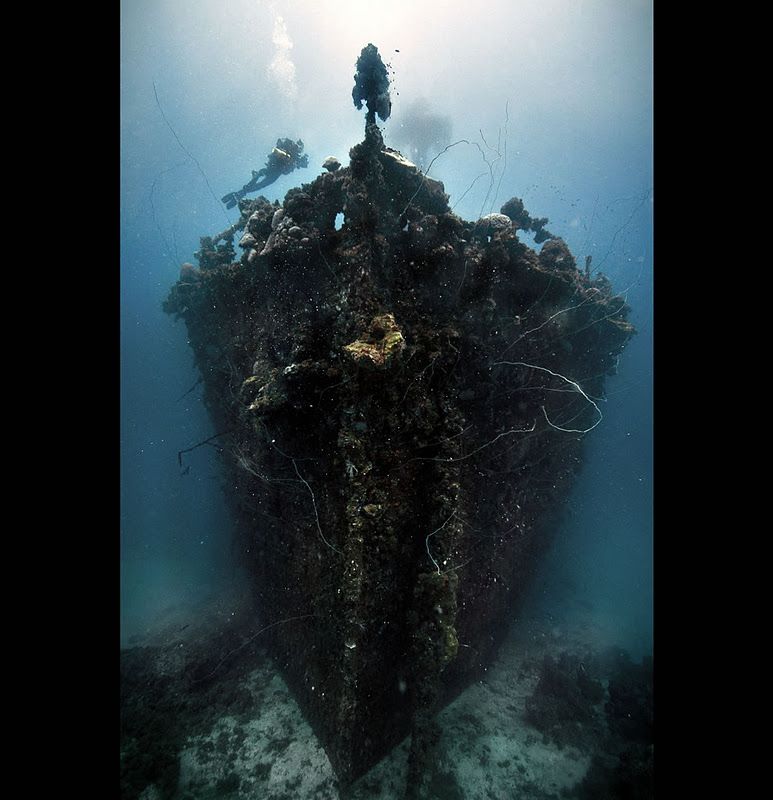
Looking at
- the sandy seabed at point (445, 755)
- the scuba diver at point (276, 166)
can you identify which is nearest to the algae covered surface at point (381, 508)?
the sandy seabed at point (445, 755)

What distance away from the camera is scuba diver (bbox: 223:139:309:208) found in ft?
37.3

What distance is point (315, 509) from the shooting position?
17.5 feet

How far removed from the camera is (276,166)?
11.5 metres

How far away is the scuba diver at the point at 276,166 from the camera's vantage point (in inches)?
448

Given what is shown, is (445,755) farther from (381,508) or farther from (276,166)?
(276,166)

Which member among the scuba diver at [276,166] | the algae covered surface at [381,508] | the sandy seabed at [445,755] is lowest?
the sandy seabed at [445,755]

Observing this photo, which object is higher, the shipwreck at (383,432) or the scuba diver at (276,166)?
the scuba diver at (276,166)

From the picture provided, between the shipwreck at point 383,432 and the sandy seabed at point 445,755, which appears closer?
the shipwreck at point 383,432

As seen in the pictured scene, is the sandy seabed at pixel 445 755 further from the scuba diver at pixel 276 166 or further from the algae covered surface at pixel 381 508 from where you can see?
the scuba diver at pixel 276 166

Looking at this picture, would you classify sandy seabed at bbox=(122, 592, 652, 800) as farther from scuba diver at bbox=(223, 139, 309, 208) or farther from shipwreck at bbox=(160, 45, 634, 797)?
scuba diver at bbox=(223, 139, 309, 208)

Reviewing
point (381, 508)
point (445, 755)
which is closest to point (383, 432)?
point (381, 508)
